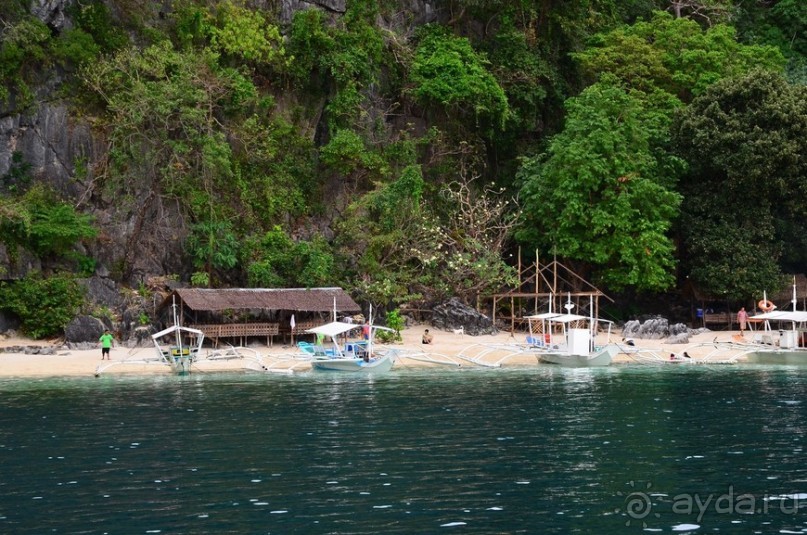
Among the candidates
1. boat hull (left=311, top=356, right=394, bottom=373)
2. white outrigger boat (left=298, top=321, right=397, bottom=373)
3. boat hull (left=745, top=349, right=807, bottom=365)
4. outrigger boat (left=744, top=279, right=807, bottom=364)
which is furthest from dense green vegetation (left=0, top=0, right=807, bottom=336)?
boat hull (left=745, top=349, right=807, bottom=365)

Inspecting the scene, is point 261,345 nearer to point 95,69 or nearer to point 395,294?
point 395,294

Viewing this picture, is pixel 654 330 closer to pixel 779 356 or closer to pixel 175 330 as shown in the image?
pixel 779 356

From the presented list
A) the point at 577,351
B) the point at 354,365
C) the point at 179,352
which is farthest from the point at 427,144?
the point at 179,352

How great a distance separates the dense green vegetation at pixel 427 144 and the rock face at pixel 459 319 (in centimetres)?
90

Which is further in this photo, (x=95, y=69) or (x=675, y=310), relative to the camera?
(x=675, y=310)

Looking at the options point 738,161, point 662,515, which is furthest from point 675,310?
point 662,515

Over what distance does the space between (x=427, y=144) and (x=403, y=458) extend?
32.7m

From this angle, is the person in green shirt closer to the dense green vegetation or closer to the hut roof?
the hut roof

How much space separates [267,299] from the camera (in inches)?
1651

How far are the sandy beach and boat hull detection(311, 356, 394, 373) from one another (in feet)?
3.09

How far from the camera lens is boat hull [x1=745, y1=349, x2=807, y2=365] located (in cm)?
4066

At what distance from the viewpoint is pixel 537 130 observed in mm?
55531

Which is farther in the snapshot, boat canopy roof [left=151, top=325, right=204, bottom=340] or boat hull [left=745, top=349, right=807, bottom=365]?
boat hull [left=745, top=349, right=807, bottom=365]

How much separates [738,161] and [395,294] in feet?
50.7
